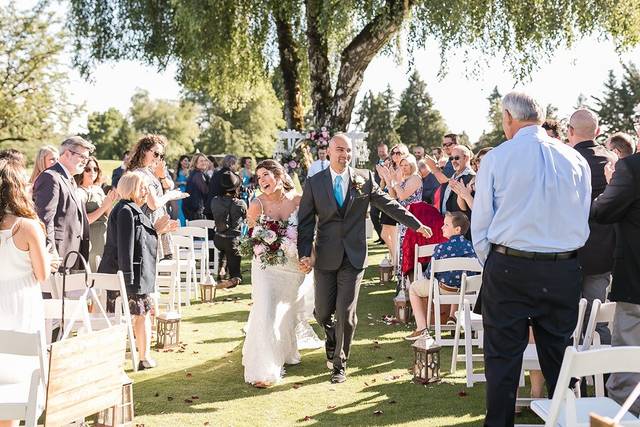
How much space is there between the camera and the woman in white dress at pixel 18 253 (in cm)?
458

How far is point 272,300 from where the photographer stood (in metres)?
6.78

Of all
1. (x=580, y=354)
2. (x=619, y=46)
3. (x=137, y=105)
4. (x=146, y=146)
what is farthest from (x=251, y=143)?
(x=580, y=354)

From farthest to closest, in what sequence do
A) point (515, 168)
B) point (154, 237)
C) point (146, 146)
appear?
point (146, 146) → point (154, 237) → point (515, 168)

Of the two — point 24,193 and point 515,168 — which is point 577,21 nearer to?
point 515,168

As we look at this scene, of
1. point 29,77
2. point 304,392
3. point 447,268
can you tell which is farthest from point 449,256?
point 29,77

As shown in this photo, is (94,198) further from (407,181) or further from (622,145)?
(622,145)

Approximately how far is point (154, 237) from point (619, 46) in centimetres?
1196

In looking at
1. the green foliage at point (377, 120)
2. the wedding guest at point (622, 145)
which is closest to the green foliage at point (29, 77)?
the wedding guest at point (622, 145)

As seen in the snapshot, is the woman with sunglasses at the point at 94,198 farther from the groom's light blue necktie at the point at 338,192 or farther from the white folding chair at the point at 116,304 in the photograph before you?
the groom's light blue necktie at the point at 338,192

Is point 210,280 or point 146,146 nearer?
point 146,146

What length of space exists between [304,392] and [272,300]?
92 centimetres

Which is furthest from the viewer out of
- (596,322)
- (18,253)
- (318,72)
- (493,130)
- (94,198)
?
(493,130)

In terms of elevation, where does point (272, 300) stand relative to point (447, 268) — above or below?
below

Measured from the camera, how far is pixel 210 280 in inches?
435
